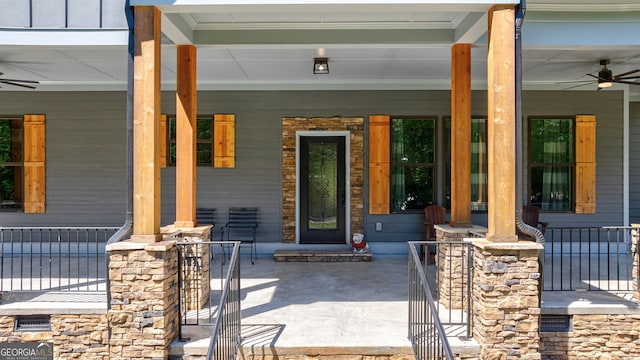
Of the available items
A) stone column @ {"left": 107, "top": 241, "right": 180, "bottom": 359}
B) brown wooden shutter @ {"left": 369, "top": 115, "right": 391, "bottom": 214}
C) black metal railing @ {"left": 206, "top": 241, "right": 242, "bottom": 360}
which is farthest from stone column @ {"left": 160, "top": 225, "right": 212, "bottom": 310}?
brown wooden shutter @ {"left": 369, "top": 115, "right": 391, "bottom": 214}

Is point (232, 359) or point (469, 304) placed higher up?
point (469, 304)

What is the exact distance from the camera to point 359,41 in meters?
5.26

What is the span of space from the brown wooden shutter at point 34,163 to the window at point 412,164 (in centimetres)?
658

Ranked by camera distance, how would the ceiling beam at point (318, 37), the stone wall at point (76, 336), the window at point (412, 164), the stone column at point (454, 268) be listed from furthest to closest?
the window at point (412, 164) → the ceiling beam at point (318, 37) → the stone column at point (454, 268) → the stone wall at point (76, 336)

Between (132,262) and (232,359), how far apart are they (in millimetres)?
1246

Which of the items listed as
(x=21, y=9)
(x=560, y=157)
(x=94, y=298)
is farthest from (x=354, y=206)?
(x=21, y=9)

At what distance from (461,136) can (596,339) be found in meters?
2.54

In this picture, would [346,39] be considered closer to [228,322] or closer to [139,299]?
[228,322]

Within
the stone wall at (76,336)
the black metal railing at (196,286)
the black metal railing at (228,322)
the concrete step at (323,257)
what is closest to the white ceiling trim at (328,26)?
the black metal railing at (196,286)

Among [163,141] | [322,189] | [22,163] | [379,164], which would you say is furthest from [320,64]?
[22,163]

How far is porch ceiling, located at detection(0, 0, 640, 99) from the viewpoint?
164 inches

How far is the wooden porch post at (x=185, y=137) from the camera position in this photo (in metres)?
5.11

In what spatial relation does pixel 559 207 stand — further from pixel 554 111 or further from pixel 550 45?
pixel 550 45

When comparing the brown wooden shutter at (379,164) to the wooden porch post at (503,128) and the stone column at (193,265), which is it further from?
the wooden porch post at (503,128)
